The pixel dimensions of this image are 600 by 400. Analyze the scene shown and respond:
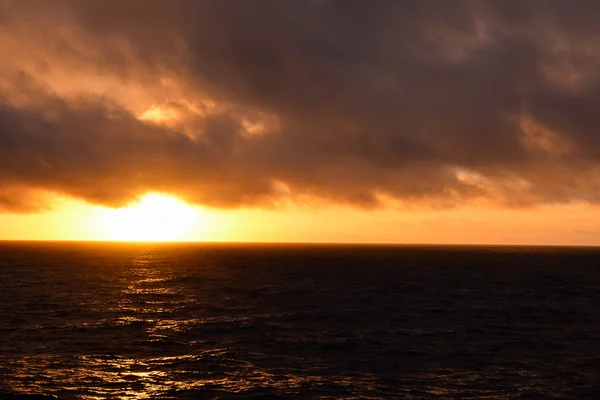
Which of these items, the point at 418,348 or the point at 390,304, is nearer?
the point at 418,348

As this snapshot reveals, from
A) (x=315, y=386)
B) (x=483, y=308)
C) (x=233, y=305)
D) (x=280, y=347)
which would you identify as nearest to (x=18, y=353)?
(x=280, y=347)

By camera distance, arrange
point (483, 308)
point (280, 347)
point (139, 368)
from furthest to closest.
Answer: point (483, 308) → point (280, 347) → point (139, 368)

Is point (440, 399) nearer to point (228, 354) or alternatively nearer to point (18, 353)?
point (228, 354)

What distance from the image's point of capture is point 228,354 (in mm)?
39344

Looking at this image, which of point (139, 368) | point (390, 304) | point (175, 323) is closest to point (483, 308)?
point (390, 304)

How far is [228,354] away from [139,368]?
22.4ft

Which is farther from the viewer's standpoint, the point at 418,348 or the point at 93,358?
the point at 418,348

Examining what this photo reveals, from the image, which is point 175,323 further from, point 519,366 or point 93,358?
point 519,366

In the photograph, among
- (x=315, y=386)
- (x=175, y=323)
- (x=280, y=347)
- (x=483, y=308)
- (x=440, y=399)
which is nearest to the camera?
(x=440, y=399)

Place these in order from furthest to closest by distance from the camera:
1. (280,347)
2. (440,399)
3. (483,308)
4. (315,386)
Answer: (483,308), (280,347), (315,386), (440,399)

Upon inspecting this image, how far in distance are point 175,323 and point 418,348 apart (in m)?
24.3

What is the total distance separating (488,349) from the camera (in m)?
41.8

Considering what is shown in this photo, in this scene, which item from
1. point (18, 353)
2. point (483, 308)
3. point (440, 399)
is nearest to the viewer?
point (440, 399)

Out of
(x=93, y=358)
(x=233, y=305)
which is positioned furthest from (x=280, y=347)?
(x=233, y=305)
